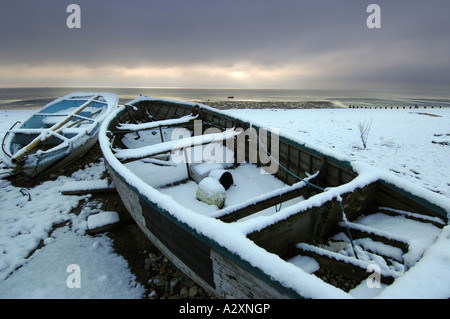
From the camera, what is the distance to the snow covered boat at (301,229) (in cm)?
188

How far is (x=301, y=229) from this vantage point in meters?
2.92

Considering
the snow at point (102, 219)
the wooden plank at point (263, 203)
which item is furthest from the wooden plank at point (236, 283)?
the snow at point (102, 219)

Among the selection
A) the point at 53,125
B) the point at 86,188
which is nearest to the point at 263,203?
the point at 86,188

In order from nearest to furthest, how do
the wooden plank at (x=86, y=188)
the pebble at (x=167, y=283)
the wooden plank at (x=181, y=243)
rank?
the wooden plank at (x=181, y=243), the pebble at (x=167, y=283), the wooden plank at (x=86, y=188)

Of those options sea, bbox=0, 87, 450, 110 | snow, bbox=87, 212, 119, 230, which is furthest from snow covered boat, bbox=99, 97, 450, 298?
sea, bbox=0, 87, 450, 110

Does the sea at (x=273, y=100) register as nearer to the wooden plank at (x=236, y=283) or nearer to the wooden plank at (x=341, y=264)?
the wooden plank at (x=341, y=264)

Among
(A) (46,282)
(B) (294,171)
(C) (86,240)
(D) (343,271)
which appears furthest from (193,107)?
(D) (343,271)

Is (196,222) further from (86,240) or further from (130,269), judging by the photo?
(86,240)

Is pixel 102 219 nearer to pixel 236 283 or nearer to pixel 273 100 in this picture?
pixel 236 283

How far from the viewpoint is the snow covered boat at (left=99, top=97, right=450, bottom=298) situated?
1.88 meters

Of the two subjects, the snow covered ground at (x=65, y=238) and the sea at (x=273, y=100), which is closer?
the snow covered ground at (x=65, y=238)

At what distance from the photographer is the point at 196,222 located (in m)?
2.39

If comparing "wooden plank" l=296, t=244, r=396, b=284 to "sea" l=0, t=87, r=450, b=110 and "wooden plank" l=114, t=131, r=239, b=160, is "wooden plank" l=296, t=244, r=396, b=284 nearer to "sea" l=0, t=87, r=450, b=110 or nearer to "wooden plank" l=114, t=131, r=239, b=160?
"wooden plank" l=114, t=131, r=239, b=160

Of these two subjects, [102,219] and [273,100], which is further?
[273,100]
